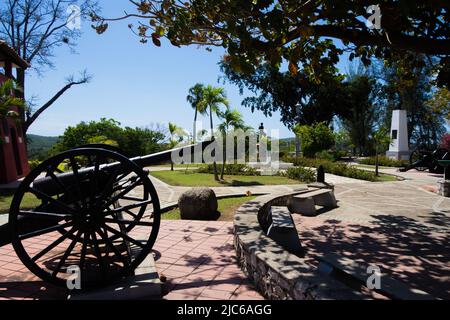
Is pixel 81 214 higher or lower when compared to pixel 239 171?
higher

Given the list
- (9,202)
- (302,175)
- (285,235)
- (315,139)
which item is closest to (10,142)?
(9,202)

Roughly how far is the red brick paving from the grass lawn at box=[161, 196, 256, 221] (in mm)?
1463

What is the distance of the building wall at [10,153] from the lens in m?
14.4

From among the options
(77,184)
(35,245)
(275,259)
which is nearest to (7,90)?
(35,245)

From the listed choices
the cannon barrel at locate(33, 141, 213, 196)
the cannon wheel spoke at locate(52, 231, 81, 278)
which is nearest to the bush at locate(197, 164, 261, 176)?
the cannon barrel at locate(33, 141, 213, 196)

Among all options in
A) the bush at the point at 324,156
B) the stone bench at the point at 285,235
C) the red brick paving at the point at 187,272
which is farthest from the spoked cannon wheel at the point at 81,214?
the bush at the point at 324,156

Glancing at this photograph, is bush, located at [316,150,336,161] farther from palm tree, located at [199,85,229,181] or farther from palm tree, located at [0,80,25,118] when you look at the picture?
palm tree, located at [0,80,25,118]

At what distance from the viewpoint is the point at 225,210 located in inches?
312

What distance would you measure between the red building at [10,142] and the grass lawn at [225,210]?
881 cm

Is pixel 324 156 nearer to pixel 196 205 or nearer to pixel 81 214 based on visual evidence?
pixel 196 205

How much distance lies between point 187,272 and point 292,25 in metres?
3.37

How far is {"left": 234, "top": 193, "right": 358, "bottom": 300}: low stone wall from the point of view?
2613mm
